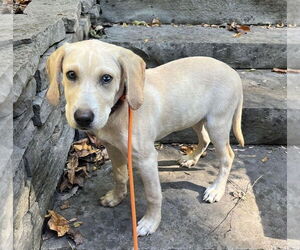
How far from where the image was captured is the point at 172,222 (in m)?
3.12

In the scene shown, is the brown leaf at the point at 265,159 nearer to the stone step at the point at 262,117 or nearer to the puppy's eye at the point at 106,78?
the stone step at the point at 262,117

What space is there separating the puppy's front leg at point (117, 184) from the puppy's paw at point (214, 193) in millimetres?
720

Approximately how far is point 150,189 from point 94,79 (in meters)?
1.04

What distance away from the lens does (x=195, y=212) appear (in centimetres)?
325

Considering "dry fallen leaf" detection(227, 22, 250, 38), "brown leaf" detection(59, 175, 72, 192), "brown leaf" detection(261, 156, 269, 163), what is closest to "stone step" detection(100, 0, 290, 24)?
"dry fallen leaf" detection(227, 22, 250, 38)

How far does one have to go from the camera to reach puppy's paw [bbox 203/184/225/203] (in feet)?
11.0

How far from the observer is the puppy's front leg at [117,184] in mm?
3176

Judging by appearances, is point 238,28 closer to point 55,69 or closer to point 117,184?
point 117,184

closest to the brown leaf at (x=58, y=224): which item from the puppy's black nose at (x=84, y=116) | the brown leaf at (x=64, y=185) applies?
the brown leaf at (x=64, y=185)

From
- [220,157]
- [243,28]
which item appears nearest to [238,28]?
[243,28]

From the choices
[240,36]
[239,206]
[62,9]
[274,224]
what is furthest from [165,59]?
[274,224]

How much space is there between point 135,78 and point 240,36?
2.86 meters

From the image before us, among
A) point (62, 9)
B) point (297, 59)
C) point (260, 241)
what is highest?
point (62, 9)

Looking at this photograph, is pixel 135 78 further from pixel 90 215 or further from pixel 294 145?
pixel 294 145
